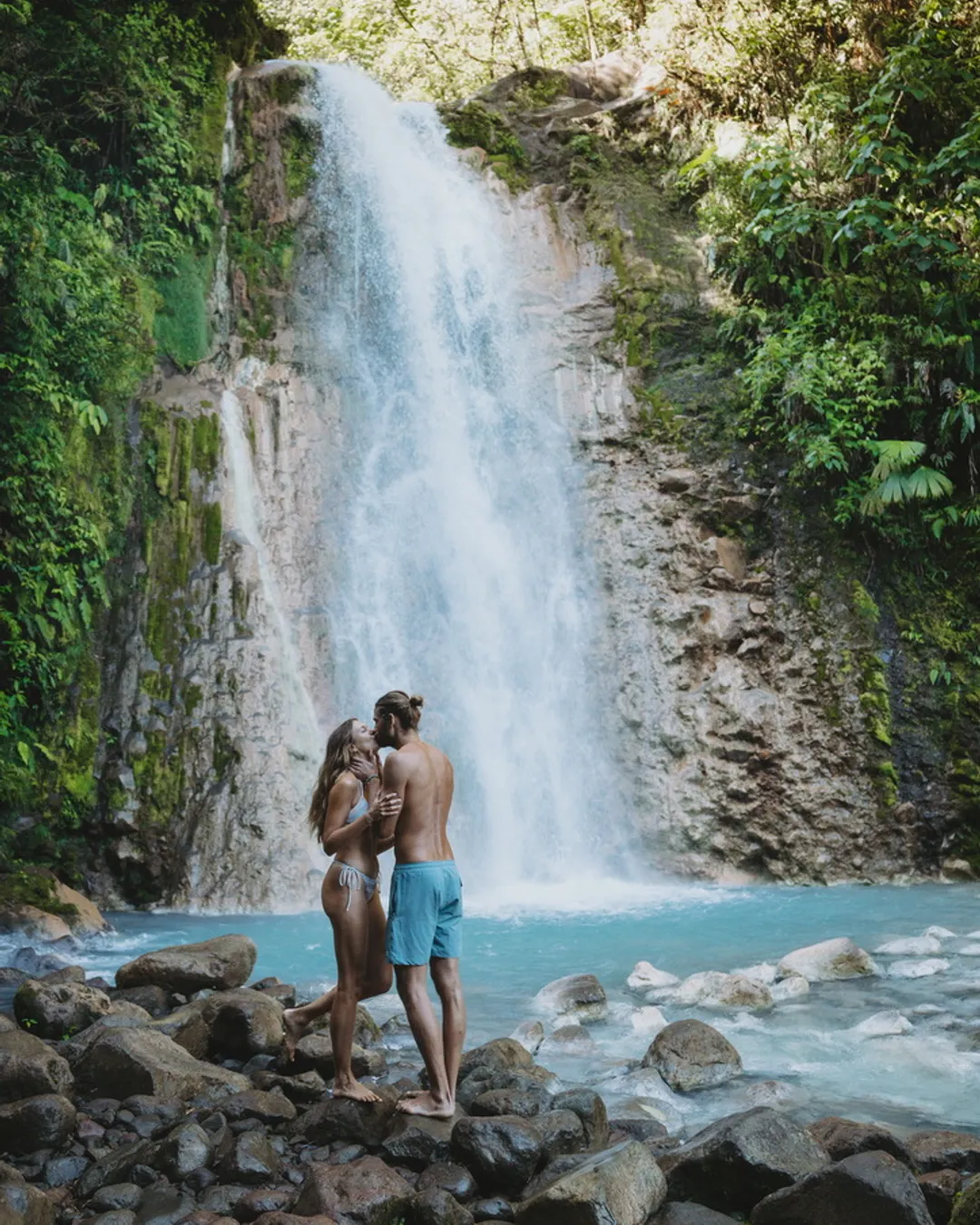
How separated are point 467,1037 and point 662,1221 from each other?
2900 mm

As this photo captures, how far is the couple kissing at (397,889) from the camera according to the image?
14.6 ft

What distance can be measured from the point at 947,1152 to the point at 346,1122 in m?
2.30

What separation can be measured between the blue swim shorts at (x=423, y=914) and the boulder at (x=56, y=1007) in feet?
7.68

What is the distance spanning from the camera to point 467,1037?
627 centimetres

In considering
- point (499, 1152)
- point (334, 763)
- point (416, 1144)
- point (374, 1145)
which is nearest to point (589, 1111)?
point (499, 1152)

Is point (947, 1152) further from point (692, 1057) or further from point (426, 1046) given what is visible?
point (426, 1046)

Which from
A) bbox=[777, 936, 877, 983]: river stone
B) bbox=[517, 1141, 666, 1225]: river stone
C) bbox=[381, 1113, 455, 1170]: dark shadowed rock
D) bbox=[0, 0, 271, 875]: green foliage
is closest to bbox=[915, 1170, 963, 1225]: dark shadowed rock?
bbox=[517, 1141, 666, 1225]: river stone

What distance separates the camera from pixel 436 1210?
3588mm

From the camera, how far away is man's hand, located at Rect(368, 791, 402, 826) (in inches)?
175

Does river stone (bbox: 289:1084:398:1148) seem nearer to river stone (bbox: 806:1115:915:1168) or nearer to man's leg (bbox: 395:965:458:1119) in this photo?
man's leg (bbox: 395:965:458:1119)

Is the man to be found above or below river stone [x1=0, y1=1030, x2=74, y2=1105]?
above

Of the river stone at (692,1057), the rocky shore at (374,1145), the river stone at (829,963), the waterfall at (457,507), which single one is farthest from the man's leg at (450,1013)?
the waterfall at (457,507)

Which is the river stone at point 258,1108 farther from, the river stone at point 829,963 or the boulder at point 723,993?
the river stone at point 829,963

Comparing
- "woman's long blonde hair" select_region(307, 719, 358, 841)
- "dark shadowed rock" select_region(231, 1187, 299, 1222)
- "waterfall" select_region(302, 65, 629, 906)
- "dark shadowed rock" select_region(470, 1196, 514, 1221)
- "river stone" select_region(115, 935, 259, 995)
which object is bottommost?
"dark shadowed rock" select_region(470, 1196, 514, 1221)
